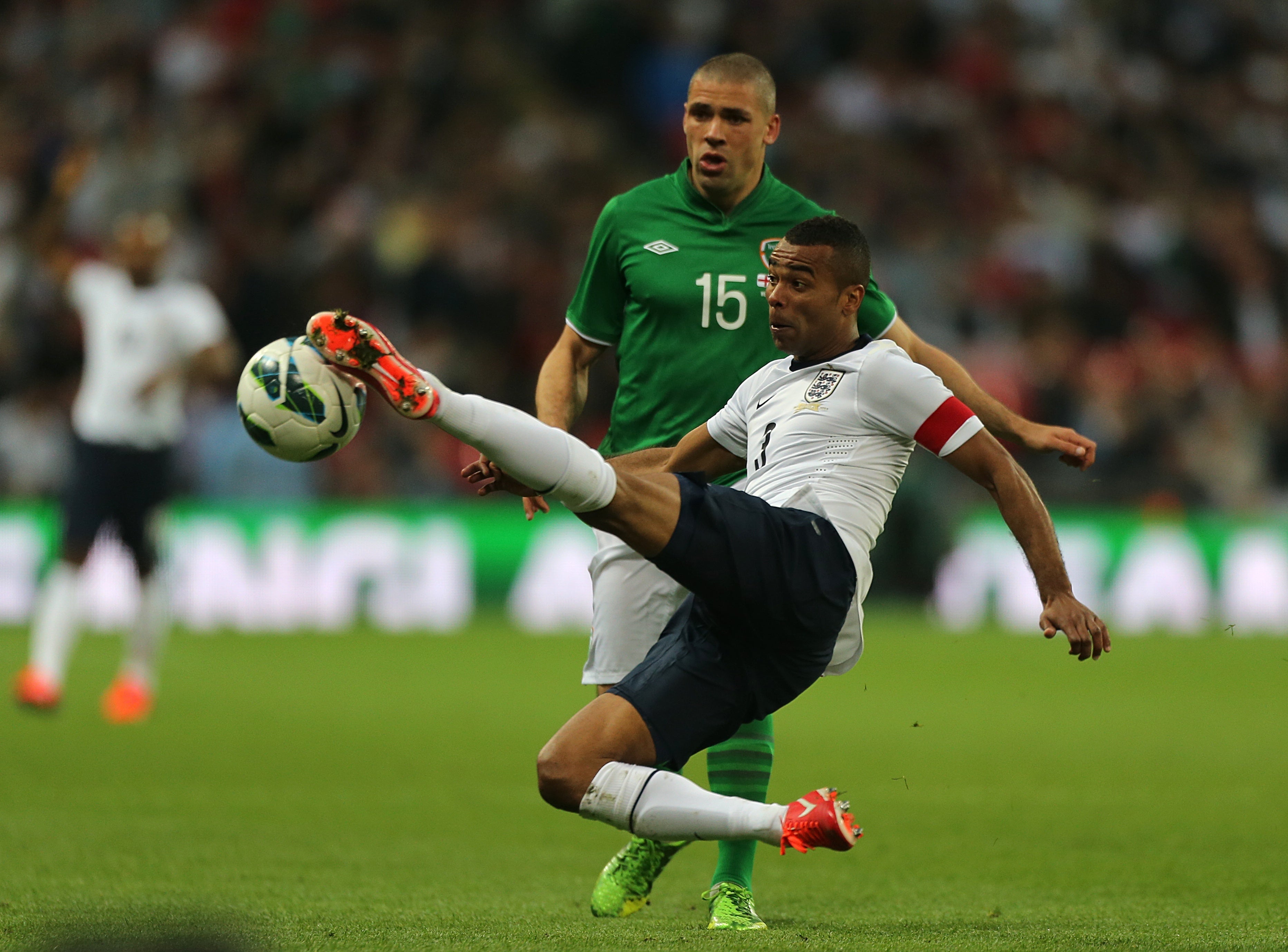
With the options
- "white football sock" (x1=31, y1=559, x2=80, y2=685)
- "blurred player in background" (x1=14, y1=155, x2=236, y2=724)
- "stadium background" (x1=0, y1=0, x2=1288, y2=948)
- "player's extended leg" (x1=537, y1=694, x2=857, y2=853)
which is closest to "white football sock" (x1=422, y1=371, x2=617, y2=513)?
"player's extended leg" (x1=537, y1=694, x2=857, y2=853)

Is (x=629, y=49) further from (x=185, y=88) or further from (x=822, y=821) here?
(x=822, y=821)

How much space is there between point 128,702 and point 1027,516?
264 inches

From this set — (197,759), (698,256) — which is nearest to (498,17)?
(197,759)

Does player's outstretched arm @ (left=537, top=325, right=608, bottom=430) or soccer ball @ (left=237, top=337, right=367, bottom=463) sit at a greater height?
player's outstretched arm @ (left=537, top=325, right=608, bottom=430)

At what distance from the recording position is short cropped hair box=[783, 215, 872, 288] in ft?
16.0

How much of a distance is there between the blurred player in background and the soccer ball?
574cm

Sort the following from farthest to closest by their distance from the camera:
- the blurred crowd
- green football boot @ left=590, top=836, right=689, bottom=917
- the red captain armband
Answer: the blurred crowd → green football boot @ left=590, top=836, right=689, bottom=917 → the red captain armband

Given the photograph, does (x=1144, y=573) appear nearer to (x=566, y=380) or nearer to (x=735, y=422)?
(x=566, y=380)

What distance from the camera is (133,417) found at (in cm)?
A: 1006

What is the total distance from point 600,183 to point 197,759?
10.3m

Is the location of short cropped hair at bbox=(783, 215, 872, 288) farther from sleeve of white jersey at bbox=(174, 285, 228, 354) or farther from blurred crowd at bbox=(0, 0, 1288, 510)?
blurred crowd at bbox=(0, 0, 1288, 510)

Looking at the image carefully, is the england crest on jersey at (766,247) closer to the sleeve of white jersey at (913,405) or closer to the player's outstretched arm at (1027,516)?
the sleeve of white jersey at (913,405)

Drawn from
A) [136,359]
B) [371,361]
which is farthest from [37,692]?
[371,361]

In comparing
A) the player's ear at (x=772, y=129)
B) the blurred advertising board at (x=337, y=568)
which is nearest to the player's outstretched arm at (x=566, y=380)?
the player's ear at (x=772, y=129)
